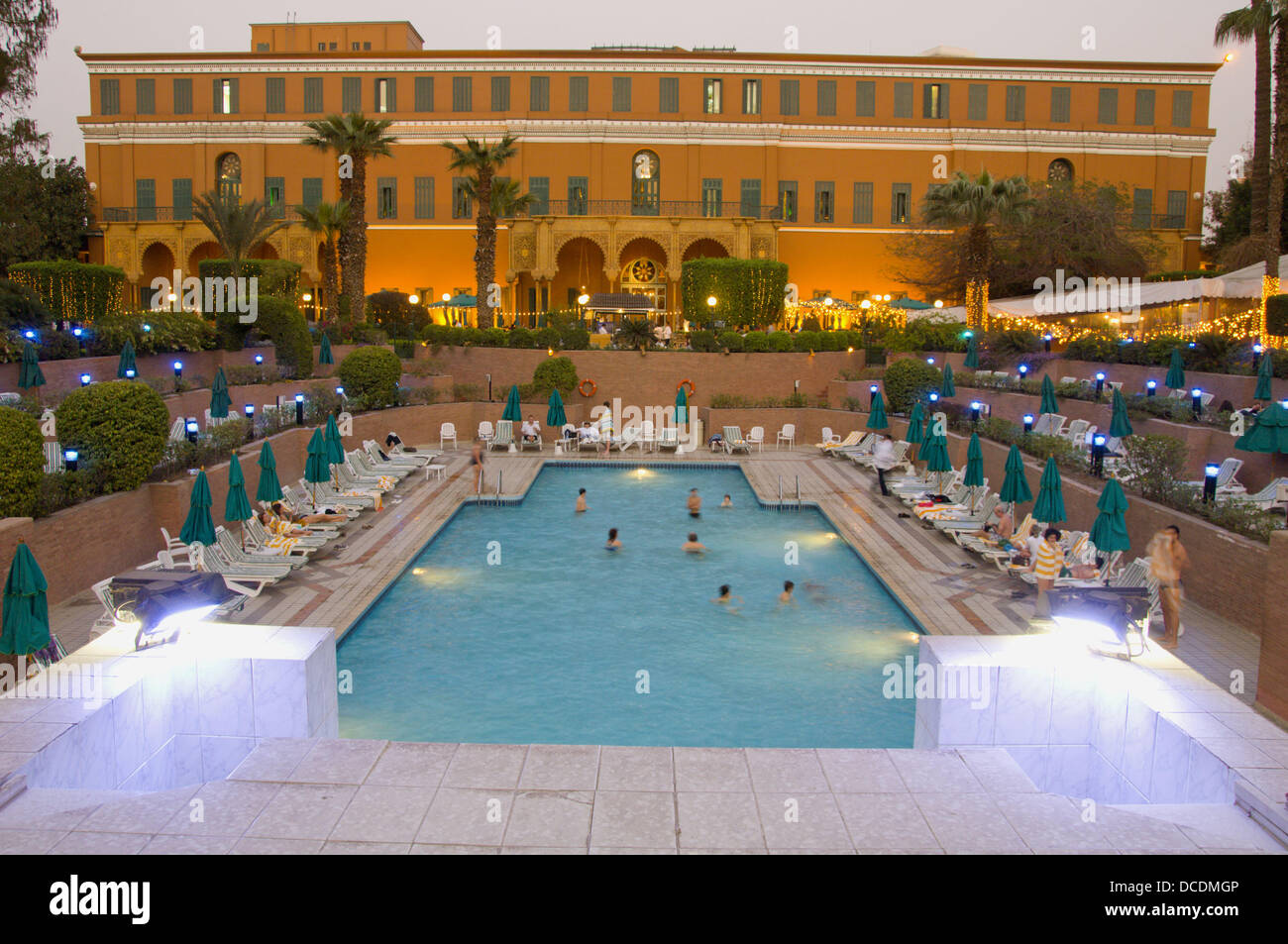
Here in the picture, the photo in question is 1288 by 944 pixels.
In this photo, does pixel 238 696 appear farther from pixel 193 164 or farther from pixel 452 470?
pixel 193 164

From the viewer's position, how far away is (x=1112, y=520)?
11.3 metres

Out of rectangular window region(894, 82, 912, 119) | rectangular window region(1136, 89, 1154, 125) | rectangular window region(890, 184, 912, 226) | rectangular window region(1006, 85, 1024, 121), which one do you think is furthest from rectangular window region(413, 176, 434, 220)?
rectangular window region(1136, 89, 1154, 125)

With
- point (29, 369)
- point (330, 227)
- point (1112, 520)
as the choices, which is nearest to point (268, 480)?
point (29, 369)

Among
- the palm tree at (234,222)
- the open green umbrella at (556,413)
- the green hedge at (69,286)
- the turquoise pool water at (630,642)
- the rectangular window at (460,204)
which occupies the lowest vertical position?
the turquoise pool water at (630,642)

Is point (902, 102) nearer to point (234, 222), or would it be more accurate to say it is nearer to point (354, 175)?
point (354, 175)

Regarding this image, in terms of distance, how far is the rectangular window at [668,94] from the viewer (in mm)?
40188

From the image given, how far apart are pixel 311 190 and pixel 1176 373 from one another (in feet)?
107

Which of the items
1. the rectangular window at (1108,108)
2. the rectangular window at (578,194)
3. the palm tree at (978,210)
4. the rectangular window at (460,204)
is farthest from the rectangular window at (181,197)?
the rectangular window at (1108,108)

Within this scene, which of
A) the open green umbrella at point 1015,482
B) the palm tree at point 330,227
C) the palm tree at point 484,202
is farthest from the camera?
the palm tree at point 330,227

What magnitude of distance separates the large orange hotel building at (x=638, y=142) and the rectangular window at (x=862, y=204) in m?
0.08

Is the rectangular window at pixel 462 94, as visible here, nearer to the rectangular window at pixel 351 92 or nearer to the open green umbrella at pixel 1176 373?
the rectangular window at pixel 351 92

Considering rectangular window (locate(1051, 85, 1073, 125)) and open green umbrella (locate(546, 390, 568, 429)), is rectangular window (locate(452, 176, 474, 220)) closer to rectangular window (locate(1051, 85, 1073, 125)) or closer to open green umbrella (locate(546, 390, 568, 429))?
open green umbrella (locate(546, 390, 568, 429))

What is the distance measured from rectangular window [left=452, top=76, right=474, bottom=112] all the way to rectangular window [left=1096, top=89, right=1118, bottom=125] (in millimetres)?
24297
